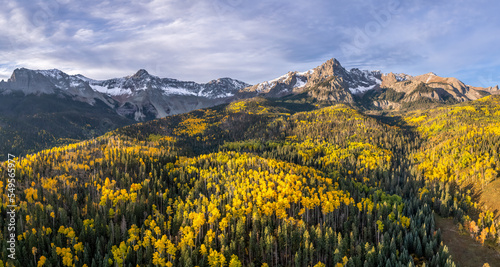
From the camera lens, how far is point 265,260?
278ft

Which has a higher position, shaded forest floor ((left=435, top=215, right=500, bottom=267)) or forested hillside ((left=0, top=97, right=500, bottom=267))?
forested hillside ((left=0, top=97, right=500, bottom=267))

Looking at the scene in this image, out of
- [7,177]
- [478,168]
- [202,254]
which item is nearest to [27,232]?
[202,254]

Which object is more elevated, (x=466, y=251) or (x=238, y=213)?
(x=238, y=213)

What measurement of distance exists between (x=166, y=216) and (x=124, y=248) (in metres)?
34.1

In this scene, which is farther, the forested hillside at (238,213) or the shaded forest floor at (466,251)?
the shaded forest floor at (466,251)

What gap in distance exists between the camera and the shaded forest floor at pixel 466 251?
87.9 meters

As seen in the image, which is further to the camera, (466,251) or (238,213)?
(238,213)

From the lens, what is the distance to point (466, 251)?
94.4 meters

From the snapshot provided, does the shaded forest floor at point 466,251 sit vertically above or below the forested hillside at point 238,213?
below

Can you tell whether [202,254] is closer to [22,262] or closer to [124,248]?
[124,248]

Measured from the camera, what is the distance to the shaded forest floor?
87.9 metres

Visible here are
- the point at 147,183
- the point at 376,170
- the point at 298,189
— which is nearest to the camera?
the point at 298,189

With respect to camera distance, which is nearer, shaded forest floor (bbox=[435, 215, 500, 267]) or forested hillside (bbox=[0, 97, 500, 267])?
forested hillside (bbox=[0, 97, 500, 267])

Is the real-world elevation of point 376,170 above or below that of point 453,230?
above
